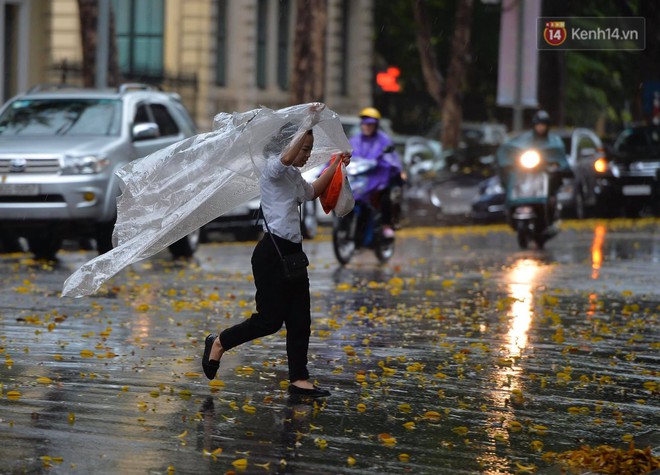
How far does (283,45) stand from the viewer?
44.5m

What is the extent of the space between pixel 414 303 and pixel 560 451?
7.05 meters

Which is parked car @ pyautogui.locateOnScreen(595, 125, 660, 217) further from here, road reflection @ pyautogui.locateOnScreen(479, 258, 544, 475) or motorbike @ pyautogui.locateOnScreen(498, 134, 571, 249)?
road reflection @ pyautogui.locateOnScreen(479, 258, 544, 475)

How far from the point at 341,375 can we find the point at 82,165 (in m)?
9.01

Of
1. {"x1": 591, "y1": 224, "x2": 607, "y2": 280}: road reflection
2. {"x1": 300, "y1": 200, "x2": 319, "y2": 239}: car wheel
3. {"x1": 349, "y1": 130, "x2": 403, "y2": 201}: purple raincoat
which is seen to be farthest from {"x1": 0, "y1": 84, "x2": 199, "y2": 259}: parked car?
{"x1": 591, "y1": 224, "x2": 607, "y2": 280}: road reflection

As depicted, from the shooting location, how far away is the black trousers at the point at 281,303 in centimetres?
945

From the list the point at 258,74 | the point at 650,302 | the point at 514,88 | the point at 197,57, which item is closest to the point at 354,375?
the point at 650,302

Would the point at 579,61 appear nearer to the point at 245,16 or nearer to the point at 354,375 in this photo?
the point at 245,16

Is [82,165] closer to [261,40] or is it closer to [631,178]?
[631,178]

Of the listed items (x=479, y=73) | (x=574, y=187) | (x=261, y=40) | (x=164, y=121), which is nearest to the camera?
(x=164, y=121)

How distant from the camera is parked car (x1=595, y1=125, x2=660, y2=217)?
3281 centimetres

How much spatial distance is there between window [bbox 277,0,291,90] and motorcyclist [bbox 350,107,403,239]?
2498 cm

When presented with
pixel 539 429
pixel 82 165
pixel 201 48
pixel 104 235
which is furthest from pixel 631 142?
pixel 539 429

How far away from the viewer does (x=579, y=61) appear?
51.8 meters

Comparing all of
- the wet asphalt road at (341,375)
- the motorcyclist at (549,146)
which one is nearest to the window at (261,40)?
the motorcyclist at (549,146)
